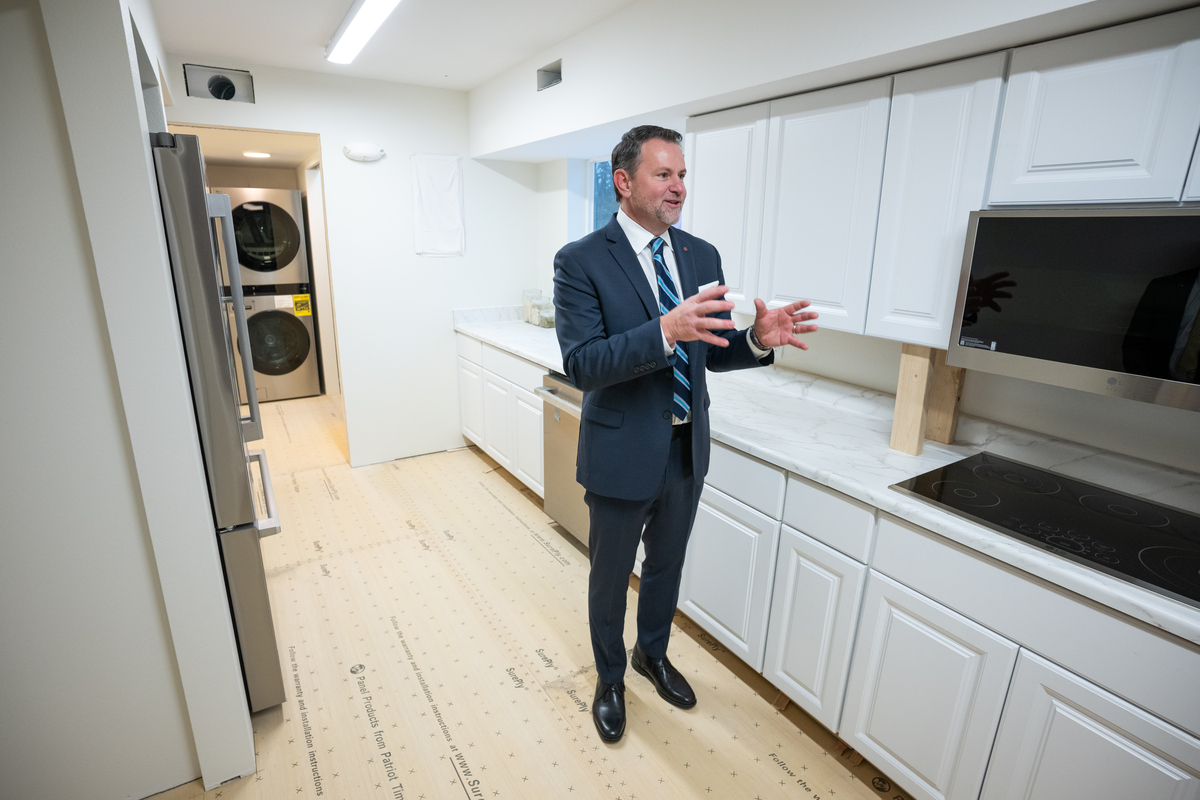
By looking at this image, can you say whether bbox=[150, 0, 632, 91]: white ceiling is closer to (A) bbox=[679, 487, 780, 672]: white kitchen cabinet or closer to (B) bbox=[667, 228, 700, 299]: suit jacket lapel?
(B) bbox=[667, 228, 700, 299]: suit jacket lapel

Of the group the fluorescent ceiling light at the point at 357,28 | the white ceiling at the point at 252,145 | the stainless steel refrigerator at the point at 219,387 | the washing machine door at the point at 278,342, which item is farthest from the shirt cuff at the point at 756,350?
the washing machine door at the point at 278,342

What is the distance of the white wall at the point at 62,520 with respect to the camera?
1226mm

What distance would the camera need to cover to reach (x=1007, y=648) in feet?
4.25

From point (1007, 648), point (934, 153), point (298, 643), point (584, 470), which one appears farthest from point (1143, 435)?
point (298, 643)

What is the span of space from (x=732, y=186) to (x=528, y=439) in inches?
66.0

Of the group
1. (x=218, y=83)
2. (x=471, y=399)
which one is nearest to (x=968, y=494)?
(x=471, y=399)

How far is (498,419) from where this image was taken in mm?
3602

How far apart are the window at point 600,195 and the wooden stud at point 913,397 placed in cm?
233

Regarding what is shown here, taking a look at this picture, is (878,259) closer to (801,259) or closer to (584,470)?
(801,259)

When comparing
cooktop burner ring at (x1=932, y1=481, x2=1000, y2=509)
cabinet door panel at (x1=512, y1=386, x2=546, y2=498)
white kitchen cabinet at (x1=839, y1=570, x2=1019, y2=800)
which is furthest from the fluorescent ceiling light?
white kitchen cabinet at (x1=839, y1=570, x2=1019, y2=800)

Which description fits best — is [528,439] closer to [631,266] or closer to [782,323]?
[631,266]

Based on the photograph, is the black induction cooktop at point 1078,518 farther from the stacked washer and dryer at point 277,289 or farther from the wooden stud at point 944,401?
the stacked washer and dryer at point 277,289

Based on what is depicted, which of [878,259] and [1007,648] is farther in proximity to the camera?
[878,259]

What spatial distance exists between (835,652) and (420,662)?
4.52 feet
